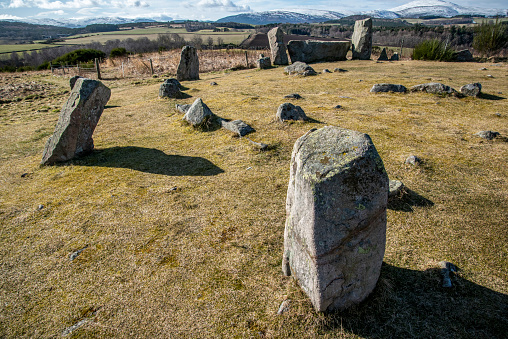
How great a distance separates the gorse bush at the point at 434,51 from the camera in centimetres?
1973

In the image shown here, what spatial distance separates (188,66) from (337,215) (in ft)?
58.2

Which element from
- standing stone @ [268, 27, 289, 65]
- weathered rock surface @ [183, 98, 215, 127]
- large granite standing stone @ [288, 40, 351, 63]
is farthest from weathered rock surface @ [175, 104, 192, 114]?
large granite standing stone @ [288, 40, 351, 63]

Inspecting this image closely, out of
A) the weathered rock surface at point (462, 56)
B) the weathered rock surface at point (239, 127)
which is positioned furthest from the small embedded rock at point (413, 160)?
the weathered rock surface at point (462, 56)

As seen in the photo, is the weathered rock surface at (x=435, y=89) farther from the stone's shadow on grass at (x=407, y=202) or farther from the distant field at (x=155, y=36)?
the distant field at (x=155, y=36)

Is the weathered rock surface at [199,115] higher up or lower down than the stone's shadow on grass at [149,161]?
higher up

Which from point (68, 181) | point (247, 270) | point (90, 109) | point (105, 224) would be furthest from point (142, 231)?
point (90, 109)

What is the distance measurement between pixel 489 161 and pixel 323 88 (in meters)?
8.41

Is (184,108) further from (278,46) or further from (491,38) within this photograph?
(491,38)

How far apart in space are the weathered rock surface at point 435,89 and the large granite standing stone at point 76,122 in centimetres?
1175

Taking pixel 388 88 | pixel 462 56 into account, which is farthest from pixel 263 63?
pixel 462 56

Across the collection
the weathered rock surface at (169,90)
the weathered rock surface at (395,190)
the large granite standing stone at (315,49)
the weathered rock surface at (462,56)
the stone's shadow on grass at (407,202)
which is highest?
the large granite standing stone at (315,49)

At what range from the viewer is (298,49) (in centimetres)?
2217

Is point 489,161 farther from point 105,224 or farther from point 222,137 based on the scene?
point 105,224

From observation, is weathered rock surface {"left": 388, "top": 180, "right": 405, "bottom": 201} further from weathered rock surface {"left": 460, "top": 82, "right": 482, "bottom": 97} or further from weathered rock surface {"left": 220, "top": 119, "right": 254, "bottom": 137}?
weathered rock surface {"left": 460, "top": 82, "right": 482, "bottom": 97}
